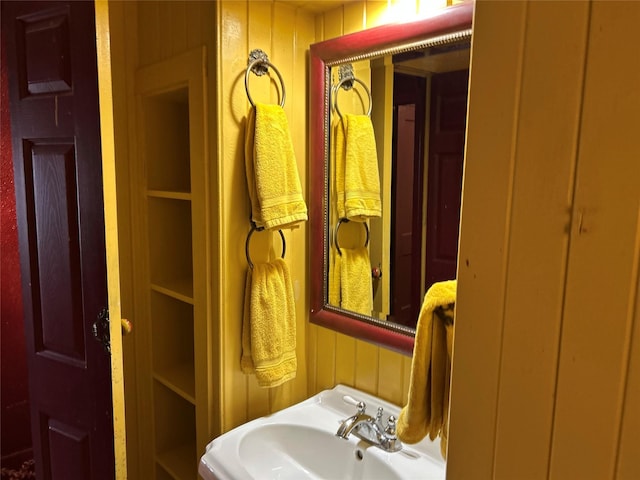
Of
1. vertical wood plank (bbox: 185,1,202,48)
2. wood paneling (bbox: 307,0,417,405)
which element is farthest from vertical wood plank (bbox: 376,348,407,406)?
vertical wood plank (bbox: 185,1,202,48)

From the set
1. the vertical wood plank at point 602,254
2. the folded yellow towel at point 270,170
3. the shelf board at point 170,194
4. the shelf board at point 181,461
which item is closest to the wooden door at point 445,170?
the folded yellow towel at point 270,170

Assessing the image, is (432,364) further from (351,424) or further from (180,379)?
(180,379)

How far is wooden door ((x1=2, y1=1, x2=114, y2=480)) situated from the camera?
1.22 meters

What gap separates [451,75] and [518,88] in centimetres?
67

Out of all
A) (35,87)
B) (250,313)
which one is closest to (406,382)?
(250,313)

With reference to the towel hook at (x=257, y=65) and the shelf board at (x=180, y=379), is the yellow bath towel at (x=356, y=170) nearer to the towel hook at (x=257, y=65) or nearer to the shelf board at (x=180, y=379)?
the towel hook at (x=257, y=65)

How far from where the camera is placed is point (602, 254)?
19.6 inches

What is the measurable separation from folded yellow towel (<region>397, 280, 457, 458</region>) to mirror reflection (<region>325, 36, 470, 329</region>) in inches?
18.2

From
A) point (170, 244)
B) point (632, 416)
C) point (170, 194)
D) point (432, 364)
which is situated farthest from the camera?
point (170, 244)

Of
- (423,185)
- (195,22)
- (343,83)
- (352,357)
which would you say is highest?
(195,22)

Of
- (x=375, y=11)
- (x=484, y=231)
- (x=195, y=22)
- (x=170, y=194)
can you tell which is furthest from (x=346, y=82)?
(x=484, y=231)

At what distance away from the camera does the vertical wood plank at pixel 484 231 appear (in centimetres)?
55

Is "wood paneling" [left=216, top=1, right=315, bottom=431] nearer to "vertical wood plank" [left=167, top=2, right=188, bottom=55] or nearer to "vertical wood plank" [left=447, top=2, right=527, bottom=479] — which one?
"vertical wood plank" [left=167, top=2, right=188, bottom=55]

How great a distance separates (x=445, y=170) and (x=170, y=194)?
92cm
